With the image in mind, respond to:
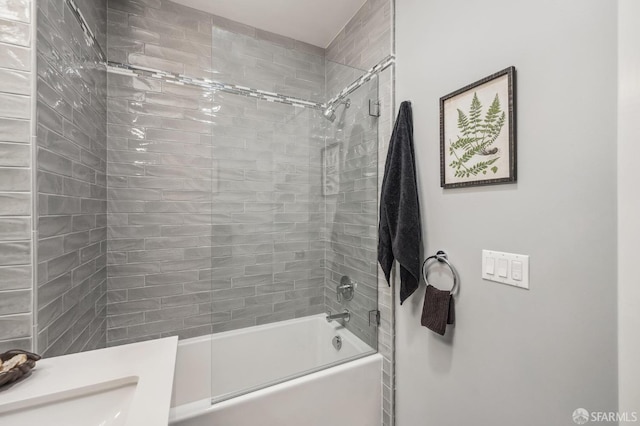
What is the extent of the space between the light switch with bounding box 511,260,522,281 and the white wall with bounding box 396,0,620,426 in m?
0.04

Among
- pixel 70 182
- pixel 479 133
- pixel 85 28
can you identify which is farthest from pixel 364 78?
pixel 70 182

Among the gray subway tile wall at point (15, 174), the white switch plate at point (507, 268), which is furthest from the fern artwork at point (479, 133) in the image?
the gray subway tile wall at point (15, 174)

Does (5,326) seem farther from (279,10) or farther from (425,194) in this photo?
(279,10)

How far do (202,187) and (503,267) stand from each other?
1.96 m

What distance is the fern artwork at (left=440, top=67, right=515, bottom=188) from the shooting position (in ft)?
3.27

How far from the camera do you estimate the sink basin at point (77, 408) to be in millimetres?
705

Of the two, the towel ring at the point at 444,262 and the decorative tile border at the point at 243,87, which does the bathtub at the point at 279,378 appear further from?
the decorative tile border at the point at 243,87

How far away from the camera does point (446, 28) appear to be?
49.7 inches

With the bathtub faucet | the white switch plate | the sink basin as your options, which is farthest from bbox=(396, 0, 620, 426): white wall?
the sink basin

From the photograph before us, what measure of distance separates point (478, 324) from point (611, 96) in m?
0.94

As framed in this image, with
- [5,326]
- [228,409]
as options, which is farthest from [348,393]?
[5,326]

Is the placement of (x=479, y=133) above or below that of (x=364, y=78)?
below

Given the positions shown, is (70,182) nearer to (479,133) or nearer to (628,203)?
(479,133)

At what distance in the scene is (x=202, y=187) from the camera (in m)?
1.96
